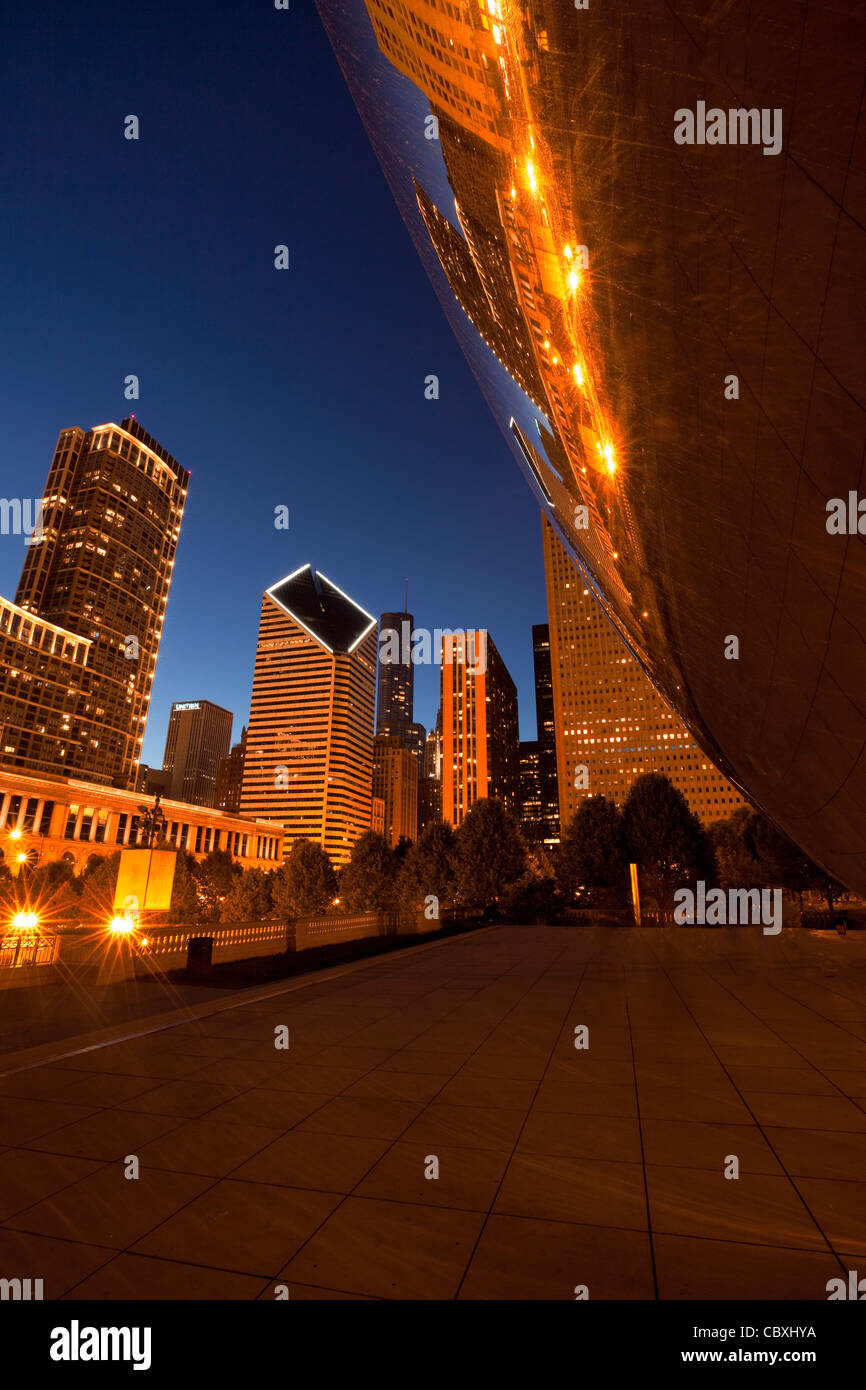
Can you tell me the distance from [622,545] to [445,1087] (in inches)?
279

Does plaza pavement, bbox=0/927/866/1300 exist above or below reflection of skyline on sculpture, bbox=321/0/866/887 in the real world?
below

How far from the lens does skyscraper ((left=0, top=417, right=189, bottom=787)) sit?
108750 millimetres

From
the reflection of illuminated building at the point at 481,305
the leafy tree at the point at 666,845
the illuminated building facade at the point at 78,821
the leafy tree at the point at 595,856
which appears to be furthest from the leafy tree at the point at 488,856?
the illuminated building facade at the point at 78,821

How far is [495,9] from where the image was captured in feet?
12.1

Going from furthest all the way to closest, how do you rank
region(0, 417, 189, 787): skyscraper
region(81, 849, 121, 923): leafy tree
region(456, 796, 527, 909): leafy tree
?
region(0, 417, 189, 787): skyscraper, region(81, 849, 121, 923): leafy tree, region(456, 796, 527, 909): leafy tree

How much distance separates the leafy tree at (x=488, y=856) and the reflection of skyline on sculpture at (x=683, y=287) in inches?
1420

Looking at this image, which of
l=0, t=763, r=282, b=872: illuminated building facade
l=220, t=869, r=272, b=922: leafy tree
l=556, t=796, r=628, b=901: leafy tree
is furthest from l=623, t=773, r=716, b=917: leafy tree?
l=0, t=763, r=282, b=872: illuminated building facade

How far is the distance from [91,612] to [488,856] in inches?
4443

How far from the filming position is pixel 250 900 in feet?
179

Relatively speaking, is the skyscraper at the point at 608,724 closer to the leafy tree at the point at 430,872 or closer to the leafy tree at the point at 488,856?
the leafy tree at the point at 430,872

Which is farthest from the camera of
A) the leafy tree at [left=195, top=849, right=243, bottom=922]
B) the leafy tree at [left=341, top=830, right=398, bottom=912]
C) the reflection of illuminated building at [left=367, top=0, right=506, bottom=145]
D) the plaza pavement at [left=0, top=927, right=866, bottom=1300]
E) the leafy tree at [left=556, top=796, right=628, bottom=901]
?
the leafy tree at [left=195, top=849, right=243, bottom=922]

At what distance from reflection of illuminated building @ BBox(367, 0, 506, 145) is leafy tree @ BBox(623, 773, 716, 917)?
4305 cm

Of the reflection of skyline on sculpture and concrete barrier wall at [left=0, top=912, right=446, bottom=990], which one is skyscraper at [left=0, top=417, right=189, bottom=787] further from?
the reflection of skyline on sculpture

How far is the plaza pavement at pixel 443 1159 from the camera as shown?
9.87ft
